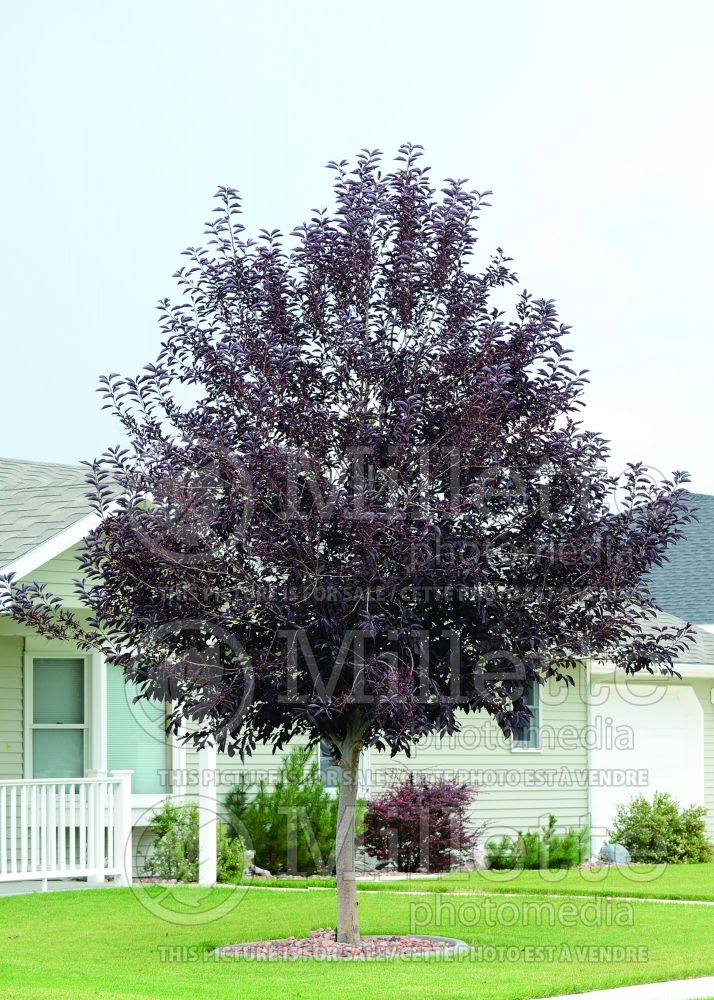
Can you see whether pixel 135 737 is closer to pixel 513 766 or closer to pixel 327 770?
pixel 327 770

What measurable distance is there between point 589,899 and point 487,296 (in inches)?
287

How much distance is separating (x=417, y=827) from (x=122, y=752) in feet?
13.8

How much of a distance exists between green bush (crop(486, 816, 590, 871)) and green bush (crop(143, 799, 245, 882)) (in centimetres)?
442

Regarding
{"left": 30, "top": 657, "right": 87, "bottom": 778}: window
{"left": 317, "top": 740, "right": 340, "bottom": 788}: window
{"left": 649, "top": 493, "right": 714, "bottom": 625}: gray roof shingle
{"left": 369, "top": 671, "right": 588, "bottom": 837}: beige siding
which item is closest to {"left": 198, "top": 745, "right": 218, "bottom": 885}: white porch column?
{"left": 30, "top": 657, "right": 87, "bottom": 778}: window

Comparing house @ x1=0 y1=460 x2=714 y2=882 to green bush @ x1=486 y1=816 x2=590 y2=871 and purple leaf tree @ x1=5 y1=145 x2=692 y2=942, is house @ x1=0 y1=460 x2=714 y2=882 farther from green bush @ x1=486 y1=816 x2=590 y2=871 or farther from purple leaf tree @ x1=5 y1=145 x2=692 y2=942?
purple leaf tree @ x1=5 y1=145 x2=692 y2=942

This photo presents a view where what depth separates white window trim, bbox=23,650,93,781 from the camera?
16031 mm

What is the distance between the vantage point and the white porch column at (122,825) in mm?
15422

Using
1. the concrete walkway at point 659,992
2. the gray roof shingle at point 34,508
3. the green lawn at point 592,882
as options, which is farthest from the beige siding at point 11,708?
the concrete walkway at point 659,992

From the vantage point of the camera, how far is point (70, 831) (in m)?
15.0

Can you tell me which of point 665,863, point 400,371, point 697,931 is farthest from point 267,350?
point 665,863

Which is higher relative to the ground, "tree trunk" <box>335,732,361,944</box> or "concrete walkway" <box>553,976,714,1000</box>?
"tree trunk" <box>335,732,361,944</box>

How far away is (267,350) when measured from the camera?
10.5m

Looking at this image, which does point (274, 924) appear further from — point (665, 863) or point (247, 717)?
point (665, 863)

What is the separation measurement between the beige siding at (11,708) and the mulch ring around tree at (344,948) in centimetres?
534
